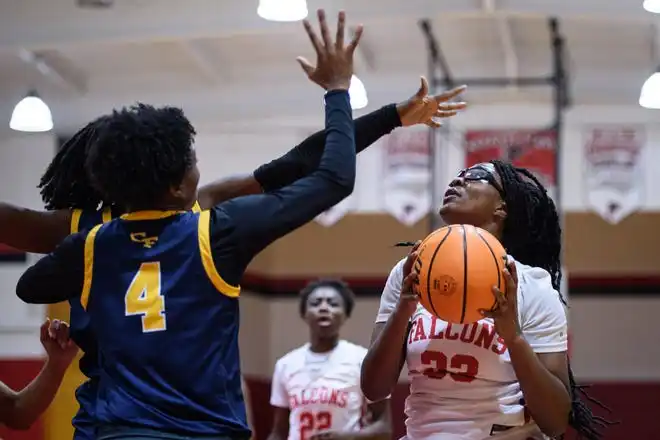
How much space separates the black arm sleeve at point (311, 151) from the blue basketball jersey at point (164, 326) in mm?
547

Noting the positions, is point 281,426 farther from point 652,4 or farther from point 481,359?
point 652,4

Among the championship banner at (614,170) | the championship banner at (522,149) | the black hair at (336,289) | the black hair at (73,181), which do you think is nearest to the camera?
the black hair at (73,181)

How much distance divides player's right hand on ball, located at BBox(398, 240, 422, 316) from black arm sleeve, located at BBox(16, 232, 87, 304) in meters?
1.00

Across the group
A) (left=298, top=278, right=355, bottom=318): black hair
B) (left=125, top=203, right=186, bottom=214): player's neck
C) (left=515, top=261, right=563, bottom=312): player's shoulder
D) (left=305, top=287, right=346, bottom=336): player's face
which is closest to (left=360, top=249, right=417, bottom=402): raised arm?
(left=515, top=261, right=563, bottom=312): player's shoulder

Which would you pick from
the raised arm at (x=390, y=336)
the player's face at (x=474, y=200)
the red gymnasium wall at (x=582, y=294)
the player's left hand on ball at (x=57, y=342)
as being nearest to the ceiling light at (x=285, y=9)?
the player's face at (x=474, y=200)

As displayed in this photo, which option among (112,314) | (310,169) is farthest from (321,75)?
(112,314)

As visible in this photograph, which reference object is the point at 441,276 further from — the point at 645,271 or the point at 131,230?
the point at 645,271

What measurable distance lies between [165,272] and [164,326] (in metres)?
0.14

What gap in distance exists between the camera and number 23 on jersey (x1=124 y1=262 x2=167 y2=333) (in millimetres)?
2809

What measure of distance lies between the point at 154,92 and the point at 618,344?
6.04 metres

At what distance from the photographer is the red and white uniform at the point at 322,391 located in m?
6.81

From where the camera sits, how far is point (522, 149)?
394 inches

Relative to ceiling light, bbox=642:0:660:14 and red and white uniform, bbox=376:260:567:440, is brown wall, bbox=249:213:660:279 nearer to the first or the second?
ceiling light, bbox=642:0:660:14

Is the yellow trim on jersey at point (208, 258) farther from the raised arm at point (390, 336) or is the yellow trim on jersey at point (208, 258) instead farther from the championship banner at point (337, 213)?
the championship banner at point (337, 213)
